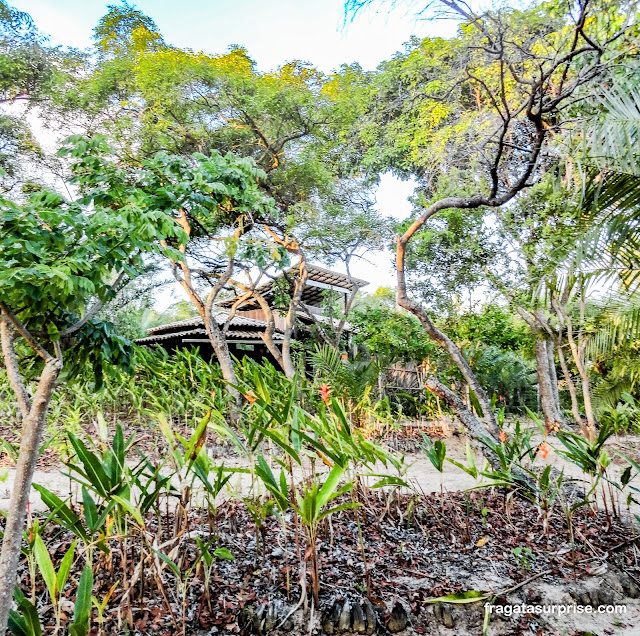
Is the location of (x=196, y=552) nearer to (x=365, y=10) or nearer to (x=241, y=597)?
(x=241, y=597)

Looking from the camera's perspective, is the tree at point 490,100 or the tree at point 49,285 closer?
the tree at point 49,285

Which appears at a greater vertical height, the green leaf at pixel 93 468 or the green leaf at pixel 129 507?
the green leaf at pixel 93 468

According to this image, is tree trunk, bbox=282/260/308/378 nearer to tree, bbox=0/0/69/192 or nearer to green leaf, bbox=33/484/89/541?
tree, bbox=0/0/69/192

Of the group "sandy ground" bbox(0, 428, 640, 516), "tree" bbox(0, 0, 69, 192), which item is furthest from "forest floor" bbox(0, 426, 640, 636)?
"tree" bbox(0, 0, 69, 192)

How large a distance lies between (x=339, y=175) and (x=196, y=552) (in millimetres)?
9189

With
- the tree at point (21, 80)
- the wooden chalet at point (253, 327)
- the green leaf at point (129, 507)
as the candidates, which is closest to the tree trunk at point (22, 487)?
the green leaf at point (129, 507)

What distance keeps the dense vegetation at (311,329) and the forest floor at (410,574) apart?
22 mm

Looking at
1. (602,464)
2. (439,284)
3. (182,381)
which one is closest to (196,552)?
(602,464)

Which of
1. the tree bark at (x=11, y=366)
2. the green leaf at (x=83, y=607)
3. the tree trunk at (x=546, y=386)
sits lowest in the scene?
the green leaf at (x=83, y=607)

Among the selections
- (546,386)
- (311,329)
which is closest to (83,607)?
(311,329)

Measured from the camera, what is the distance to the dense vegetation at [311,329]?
1.93 m

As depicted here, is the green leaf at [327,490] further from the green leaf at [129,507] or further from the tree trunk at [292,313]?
the tree trunk at [292,313]

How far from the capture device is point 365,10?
2789mm

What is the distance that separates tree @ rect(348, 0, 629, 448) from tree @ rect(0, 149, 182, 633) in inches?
86.4
